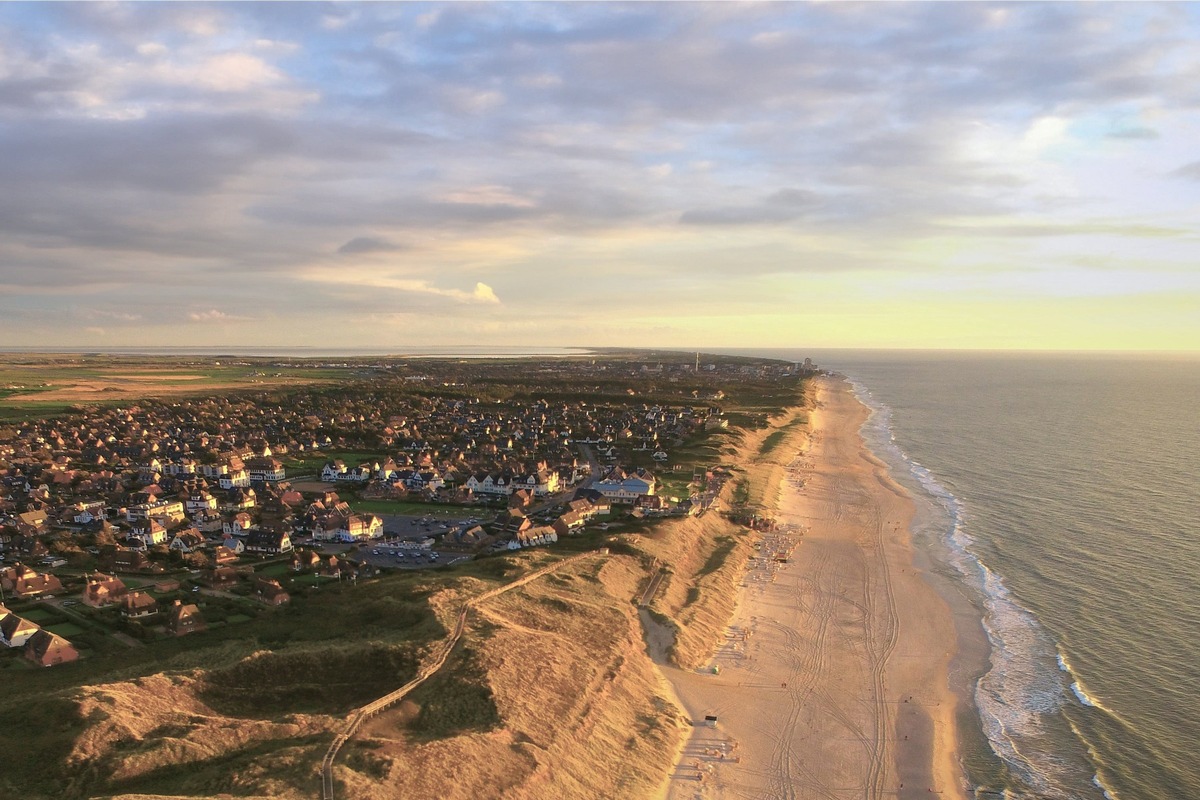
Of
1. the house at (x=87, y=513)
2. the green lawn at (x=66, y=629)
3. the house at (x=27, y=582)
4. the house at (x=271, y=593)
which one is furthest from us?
the house at (x=87, y=513)

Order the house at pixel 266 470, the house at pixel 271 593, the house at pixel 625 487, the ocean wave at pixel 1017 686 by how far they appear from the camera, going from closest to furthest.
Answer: the ocean wave at pixel 1017 686 → the house at pixel 271 593 → the house at pixel 625 487 → the house at pixel 266 470

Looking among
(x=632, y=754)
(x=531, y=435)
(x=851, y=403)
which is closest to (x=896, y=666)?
(x=632, y=754)

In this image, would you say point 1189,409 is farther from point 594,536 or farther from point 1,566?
point 1,566

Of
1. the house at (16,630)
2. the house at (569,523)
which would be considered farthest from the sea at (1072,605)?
the house at (16,630)

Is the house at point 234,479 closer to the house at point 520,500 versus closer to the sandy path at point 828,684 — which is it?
the house at point 520,500

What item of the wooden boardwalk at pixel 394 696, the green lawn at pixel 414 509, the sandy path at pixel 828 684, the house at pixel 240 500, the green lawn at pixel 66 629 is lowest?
the sandy path at pixel 828 684

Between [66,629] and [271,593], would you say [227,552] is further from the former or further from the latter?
[66,629]
